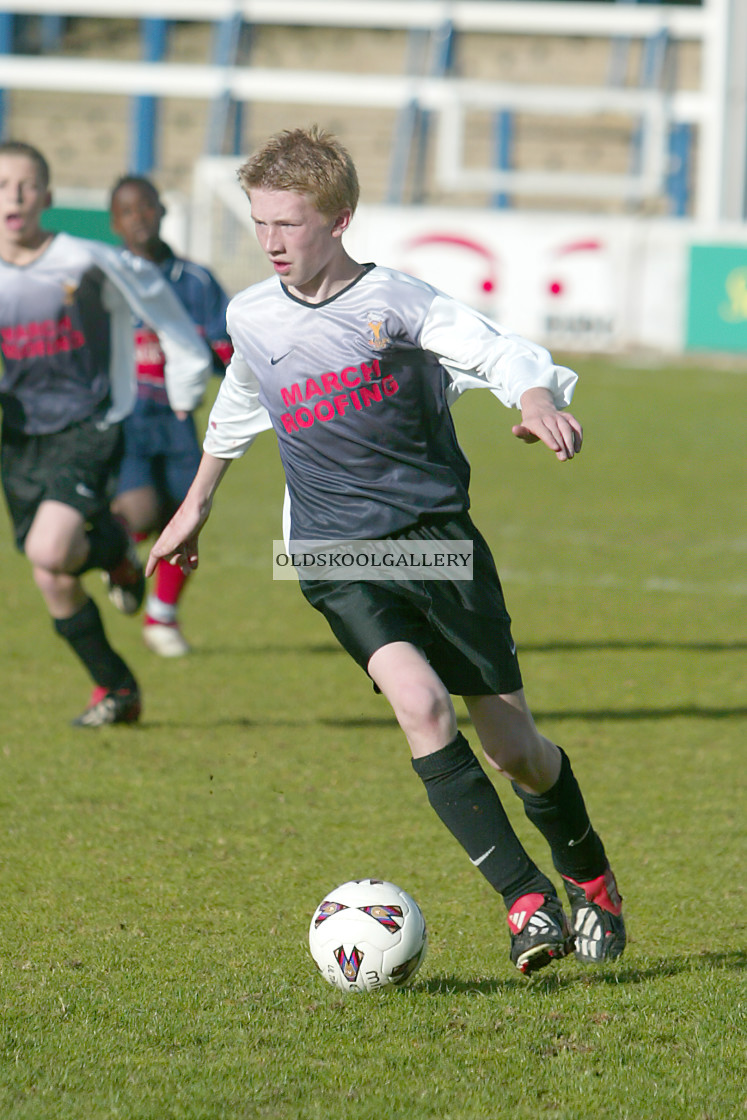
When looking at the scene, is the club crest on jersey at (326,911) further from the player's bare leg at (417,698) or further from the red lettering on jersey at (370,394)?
the red lettering on jersey at (370,394)

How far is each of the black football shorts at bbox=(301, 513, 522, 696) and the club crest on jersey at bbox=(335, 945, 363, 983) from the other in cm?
63

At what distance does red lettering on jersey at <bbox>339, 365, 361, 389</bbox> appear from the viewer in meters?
3.54

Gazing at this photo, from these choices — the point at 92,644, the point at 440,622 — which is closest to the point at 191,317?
the point at 92,644

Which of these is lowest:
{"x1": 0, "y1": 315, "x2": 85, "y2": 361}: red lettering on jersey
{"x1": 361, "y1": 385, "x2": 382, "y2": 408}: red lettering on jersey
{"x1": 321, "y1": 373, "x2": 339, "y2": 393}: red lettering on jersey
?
{"x1": 0, "y1": 315, "x2": 85, "y2": 361}: red lettering on jersey

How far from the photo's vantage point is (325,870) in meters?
4.35

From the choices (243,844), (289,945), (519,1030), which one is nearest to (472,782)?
(519,1030)

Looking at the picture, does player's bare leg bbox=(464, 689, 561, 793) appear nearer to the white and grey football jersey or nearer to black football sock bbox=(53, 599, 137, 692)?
black football sock bbox=(53, 599, 137, 692)

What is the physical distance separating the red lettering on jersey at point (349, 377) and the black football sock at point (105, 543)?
2.46m

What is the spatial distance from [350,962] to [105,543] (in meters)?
3.00

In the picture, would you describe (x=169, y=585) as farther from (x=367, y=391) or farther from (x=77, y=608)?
(x=367, y=391)

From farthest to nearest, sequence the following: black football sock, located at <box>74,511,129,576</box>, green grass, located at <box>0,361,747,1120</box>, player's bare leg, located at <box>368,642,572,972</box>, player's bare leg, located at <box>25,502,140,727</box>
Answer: black football sock, located at <box>74,511,129,576</box>, player's bare leg, located at <box>25,502,140,727</box>, player's bare leg, located at <box>368,642,572,972</box>, green grass, located at <box>0,361,747,1120</box>

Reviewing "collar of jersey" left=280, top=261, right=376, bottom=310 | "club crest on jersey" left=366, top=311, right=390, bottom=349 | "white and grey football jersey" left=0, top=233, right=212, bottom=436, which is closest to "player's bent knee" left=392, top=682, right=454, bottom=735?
"club crest on jersey" left=366, top=311, right=390, bottom=349

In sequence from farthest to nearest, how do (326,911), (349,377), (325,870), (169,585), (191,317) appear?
(169,585) → (191,317) → (325,870) → (349,377) → (326,911)

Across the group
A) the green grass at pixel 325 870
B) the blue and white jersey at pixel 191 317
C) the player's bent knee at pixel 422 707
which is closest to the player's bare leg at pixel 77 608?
the green grass at pixel 325 870
